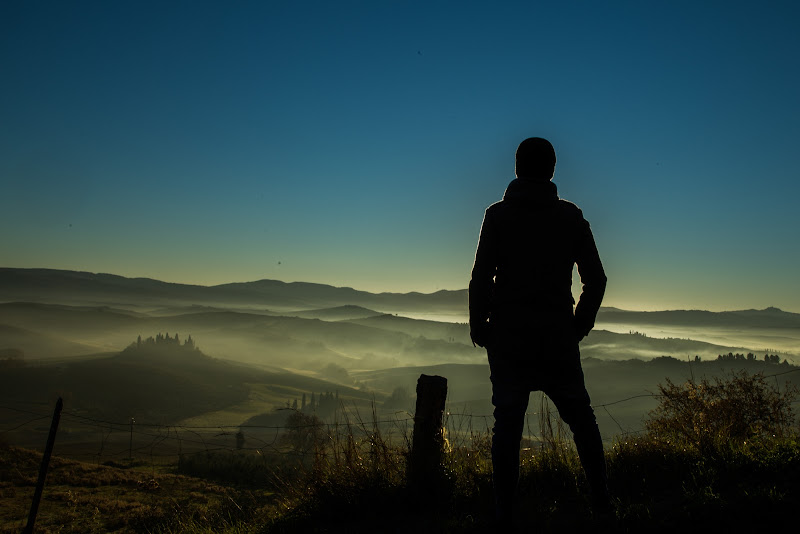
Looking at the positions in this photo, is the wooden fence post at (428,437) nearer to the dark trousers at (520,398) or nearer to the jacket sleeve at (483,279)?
the dark trousers at (520,398)

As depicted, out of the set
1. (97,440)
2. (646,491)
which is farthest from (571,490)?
(97,440)

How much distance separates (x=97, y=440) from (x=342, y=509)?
539ft

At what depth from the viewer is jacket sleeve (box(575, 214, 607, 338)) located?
129 inches

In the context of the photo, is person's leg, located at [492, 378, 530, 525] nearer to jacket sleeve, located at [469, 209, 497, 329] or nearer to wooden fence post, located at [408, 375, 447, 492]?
jacket sleeve, located at [469, 209, 497, 329]

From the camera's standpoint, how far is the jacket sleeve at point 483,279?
10.6ft

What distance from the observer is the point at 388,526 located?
387cm

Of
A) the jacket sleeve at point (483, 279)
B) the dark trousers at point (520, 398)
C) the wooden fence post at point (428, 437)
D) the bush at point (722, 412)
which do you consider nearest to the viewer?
the dark trousers at point (520, 398)

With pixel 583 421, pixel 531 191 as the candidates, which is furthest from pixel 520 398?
pixel 531 191

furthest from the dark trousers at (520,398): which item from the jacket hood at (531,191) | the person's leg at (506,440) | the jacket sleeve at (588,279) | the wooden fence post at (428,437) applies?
the wooden fence post at (428,437)

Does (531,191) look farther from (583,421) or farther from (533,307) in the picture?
(583,421)

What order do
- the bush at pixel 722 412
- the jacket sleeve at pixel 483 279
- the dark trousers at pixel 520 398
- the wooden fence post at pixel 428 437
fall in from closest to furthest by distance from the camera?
the dark trousers at pixel 520 398 → the jacket sleeve at pixel 483 279 → the wooden fence post at pixel 428 437 → the bush at pixel 722 412

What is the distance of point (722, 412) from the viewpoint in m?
7.62

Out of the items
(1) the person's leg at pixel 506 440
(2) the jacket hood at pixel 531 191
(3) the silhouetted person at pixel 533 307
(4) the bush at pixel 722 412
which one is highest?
(2) the jacket hood at pixel 531 191

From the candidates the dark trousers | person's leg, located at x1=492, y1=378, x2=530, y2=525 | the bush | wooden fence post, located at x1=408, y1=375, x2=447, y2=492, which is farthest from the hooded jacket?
the bush
